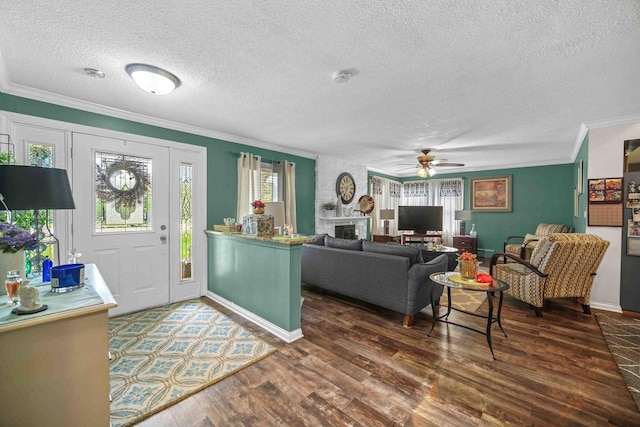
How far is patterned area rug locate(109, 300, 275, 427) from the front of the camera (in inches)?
74.1

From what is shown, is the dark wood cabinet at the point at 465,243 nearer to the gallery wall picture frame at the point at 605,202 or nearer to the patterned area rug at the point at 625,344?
the gallery wall picture frame at the point at 605,202

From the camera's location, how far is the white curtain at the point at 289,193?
16.0 feet

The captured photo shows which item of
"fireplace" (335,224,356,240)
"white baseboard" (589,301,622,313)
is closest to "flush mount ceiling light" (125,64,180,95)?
"fireplace" (335,224,356,240)

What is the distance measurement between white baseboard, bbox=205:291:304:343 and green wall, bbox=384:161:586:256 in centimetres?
644

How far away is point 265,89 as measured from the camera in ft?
8.43

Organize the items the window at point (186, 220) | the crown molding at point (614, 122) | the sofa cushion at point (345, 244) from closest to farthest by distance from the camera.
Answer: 1. the crown molding at point (614, 122)
2. the sofa cushion at point (345, 244)
3. the window at point (186, 220)

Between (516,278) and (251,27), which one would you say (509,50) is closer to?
(251,27)

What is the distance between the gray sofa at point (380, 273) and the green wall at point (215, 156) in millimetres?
1582

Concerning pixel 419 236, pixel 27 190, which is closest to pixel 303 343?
pixel 27 190

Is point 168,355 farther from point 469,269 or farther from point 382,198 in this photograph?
point 382,198

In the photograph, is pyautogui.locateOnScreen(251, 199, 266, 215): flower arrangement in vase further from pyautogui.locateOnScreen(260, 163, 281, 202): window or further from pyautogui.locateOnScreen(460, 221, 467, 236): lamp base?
pyautogui.locateOnScreen(460, 221, 467, 236): lamp base

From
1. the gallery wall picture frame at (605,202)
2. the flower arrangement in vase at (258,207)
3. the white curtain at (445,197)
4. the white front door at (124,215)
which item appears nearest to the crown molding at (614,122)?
the gallery wall picture frame at (605,202)

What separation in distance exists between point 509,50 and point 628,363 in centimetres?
277

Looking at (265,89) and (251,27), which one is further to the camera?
(265,89)
